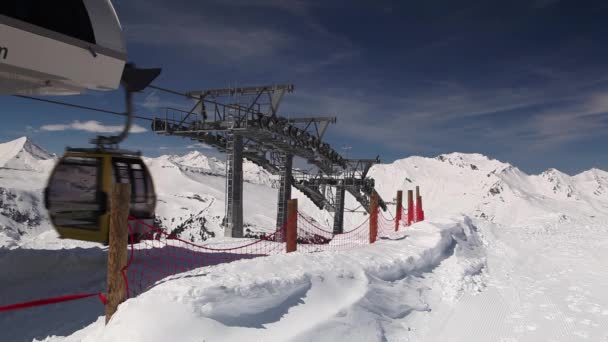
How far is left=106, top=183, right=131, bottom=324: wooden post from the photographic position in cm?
465

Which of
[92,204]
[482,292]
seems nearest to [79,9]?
[92,204]

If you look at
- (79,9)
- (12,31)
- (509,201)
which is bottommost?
(509,201)

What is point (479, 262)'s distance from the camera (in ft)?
38.5

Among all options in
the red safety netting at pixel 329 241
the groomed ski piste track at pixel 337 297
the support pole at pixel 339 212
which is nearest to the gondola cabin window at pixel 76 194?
the groomed ski piste track at pixel 337 297

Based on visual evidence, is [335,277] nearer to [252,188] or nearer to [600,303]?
[600,303]

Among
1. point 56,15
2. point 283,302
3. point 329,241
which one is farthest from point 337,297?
point 329,241

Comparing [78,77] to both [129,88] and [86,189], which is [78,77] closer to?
[129,88]

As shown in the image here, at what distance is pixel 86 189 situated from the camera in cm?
866

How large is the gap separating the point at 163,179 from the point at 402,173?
449 feet

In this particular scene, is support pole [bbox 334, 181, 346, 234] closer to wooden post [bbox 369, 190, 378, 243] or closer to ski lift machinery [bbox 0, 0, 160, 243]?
wooden post [bbox 369, 190, 378, 243]

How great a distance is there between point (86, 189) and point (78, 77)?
271 centimetres

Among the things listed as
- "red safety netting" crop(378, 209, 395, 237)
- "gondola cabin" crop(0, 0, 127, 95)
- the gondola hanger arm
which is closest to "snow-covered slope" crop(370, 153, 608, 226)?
"red safety netting" crop(378, 209, 395, 237)

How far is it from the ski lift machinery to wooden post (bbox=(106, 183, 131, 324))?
3.29 m

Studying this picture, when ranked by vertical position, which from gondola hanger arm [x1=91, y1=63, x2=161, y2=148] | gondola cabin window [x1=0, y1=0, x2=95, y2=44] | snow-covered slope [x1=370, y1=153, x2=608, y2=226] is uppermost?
gondola cabin window [x1=0, y1=0, x2=95, y2=44]
